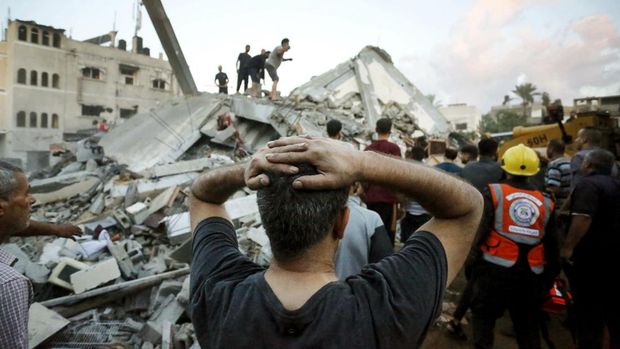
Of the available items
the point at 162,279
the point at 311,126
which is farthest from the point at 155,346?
the point at 311,126

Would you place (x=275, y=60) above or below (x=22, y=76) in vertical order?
below

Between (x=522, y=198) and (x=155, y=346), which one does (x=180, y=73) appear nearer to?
(x=155, y=346)

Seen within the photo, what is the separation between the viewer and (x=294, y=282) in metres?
0.93

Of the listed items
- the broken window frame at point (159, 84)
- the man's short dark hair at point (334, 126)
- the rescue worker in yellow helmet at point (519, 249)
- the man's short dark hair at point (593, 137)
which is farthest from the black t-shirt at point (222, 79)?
the broken window frame at point (159, 84)

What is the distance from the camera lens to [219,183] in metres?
1.22

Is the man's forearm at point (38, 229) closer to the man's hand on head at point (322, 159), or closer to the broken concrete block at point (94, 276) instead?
the broken concrete block at point (94, 276)

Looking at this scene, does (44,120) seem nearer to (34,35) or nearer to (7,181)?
(34,35)

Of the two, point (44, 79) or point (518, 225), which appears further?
point (44, 79)

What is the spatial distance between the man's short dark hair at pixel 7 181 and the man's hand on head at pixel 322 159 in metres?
1.60

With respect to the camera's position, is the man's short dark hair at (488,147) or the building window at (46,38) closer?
the man's short dark hair at (488,147)

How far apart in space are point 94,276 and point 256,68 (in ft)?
27.2

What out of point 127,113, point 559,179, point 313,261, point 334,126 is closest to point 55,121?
point 127,113

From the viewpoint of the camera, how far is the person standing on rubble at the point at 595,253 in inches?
116

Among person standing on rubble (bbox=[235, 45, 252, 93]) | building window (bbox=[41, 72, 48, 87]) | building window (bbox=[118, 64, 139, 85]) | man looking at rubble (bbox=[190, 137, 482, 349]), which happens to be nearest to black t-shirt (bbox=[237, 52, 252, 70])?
person standing on rubble (bbox=[235, 45, 252, 93])
